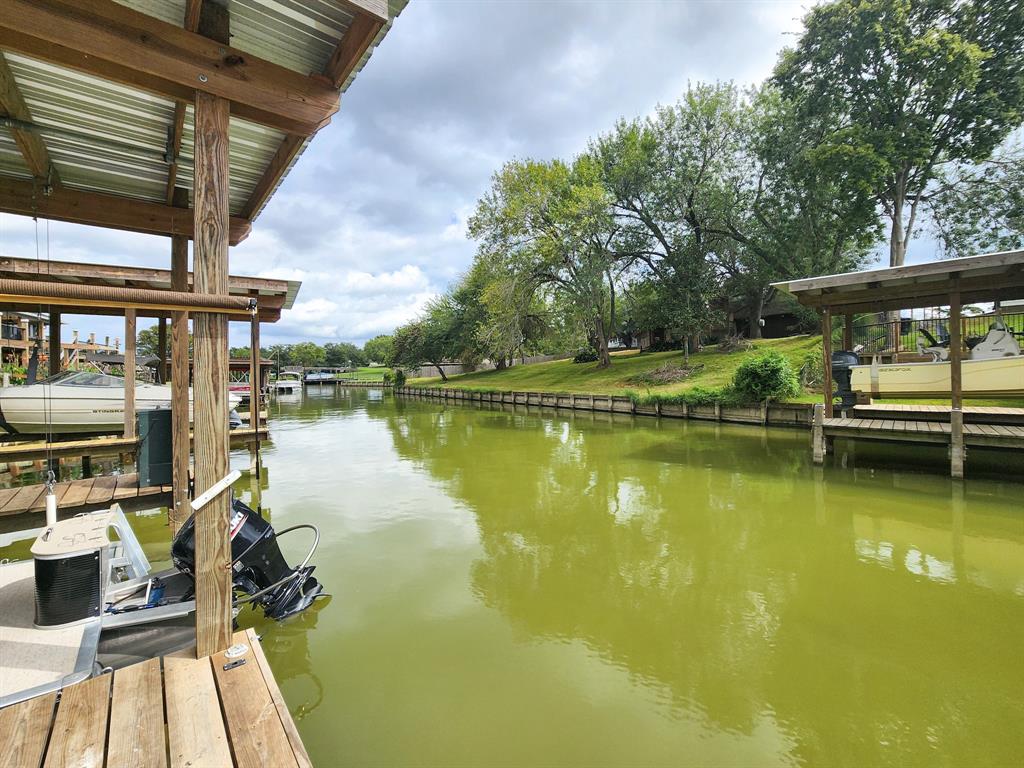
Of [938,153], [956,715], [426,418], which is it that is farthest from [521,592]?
[938,153]

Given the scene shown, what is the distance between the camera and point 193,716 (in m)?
1.66

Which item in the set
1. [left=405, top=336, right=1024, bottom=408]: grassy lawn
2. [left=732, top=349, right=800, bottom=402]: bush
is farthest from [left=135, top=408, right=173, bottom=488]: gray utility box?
[left=405, top=336, right=1024, bottom=408]: grassy lawn

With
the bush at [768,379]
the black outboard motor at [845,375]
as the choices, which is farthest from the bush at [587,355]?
the black outboard motor at [845,375]

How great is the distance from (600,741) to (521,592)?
166cm

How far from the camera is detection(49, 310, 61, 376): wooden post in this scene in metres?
7.34

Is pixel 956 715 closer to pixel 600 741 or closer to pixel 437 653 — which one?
pixel 600 741

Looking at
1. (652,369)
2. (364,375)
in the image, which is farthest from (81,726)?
(364,375)

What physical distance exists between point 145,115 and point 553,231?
20.7m

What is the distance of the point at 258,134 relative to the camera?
3.05m

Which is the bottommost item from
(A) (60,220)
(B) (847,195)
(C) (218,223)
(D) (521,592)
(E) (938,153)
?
(D) (521,592)

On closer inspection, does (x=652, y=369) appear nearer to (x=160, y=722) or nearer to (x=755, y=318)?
(x=755, y=318)

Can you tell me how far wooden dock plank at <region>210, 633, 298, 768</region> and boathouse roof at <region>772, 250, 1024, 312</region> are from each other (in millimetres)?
8507

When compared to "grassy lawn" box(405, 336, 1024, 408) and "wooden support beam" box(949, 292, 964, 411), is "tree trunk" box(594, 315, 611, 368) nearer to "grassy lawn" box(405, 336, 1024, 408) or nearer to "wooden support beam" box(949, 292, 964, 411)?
"grassy lawn" box(405, 336, 1024, 408)

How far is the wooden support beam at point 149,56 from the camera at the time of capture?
1881mm
